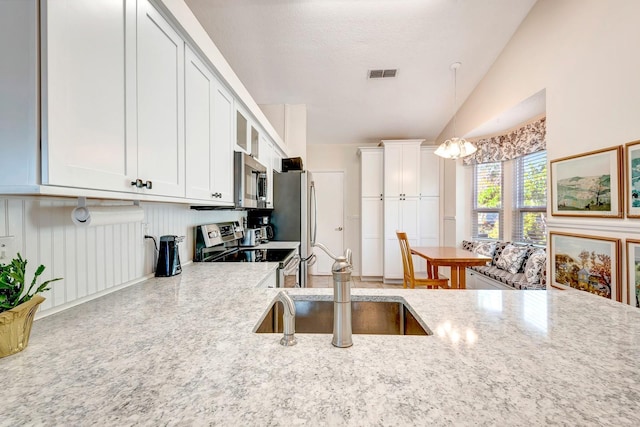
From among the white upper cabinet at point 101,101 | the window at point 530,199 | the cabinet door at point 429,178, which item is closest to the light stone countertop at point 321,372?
the white upper cabinet at point 101,101

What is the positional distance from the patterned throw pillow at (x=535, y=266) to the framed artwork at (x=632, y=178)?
59.2 inches

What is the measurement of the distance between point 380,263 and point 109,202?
13.9 ft

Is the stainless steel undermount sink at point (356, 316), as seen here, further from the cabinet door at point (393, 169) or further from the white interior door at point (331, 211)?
the white interior door at point (331, 211)

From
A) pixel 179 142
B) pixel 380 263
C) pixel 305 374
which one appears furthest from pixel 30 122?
pixel 380 263

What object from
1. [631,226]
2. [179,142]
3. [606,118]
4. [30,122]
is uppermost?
[606,118]

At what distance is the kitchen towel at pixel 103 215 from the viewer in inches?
38.6

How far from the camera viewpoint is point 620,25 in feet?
6.16

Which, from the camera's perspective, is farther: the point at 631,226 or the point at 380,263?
the point at 380,263

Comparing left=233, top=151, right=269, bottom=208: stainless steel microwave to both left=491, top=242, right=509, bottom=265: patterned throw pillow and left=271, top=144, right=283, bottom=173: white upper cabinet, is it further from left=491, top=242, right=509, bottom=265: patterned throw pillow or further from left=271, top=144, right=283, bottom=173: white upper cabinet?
left=491, top=242, right=509, bottom=265: patterned throw pillow

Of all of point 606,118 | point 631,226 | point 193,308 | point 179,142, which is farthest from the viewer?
point 606,118

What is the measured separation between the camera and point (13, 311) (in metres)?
0.70

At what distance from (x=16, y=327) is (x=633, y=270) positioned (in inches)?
113

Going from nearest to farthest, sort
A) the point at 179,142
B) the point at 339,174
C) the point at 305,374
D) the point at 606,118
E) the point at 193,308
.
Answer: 1. the point at 305,374
2. the point at 193,308
3. the point at 179,142
4. the point at 606,118
5. the point at 339,174

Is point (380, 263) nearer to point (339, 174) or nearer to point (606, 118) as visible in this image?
point (339, 174)
